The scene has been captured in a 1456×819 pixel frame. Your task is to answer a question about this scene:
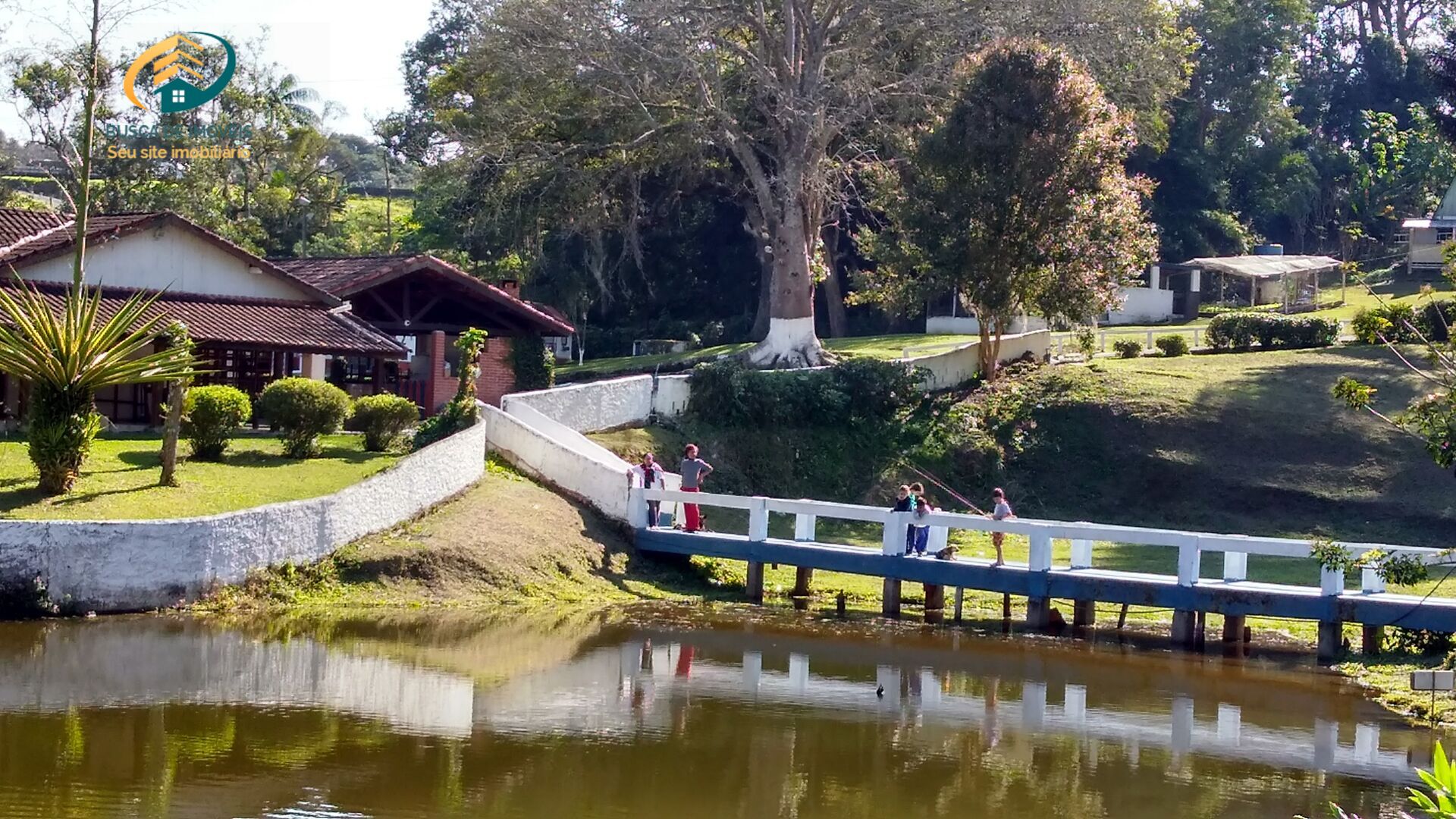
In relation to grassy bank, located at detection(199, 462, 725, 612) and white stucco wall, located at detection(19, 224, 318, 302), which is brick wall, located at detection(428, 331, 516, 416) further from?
grassy bank, located at detection(199, 462, 725, 612)

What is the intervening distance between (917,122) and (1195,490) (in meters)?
12.5

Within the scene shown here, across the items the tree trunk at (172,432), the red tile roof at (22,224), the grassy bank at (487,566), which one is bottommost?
the grassy bank at (487,566)

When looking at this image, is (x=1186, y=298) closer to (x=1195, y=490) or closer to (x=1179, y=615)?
(x=1195, y=490)

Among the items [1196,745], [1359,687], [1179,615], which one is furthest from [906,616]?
[1196,745]

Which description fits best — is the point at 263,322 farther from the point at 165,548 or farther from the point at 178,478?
the point at 165,548

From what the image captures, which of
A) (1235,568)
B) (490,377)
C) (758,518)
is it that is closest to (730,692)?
(758,518)

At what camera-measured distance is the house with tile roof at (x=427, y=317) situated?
39.8 meters

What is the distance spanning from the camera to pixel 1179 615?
82.4 feet

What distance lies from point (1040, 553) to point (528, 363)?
64.0ft

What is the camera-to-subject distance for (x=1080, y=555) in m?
26.2

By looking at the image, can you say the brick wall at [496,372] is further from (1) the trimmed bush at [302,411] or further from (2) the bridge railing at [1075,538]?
(2) the bridge railing at [1075,538]

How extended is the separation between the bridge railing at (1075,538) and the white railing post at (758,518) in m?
0.01

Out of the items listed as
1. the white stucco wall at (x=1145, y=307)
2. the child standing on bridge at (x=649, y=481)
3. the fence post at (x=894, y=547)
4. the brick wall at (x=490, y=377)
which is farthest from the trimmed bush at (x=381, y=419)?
the white stucco wall at (x=1145, y=307)

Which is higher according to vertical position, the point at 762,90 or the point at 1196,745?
the point at 762,90
